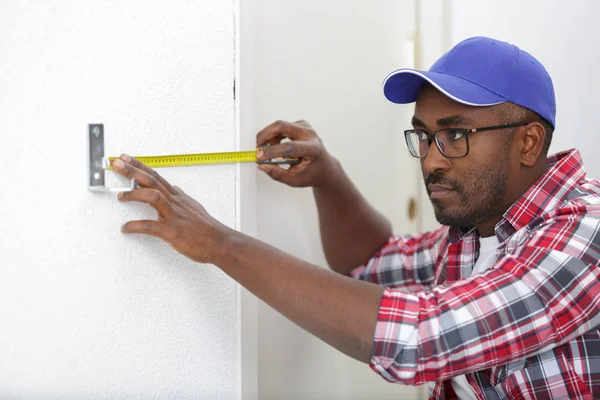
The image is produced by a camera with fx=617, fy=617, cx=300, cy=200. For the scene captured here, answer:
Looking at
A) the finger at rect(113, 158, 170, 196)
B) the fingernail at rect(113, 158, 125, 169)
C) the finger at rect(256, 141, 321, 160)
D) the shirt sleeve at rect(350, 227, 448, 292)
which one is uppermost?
the finger at rect(256, 141, 321, 160)

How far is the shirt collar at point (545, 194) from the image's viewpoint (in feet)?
4.41

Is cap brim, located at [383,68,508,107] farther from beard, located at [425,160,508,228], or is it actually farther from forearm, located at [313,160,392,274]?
forearm, located at [313,160,392,274]

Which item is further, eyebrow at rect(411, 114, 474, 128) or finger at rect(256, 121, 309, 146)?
finger at rect(256, 121, 309, 146)

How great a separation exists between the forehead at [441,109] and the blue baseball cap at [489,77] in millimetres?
25

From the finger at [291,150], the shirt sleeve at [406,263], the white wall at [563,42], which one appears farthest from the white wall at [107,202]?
the white wall at [563,42]

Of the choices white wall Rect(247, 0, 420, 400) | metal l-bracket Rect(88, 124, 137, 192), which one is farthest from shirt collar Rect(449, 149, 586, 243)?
metal l-bracket Rect(88, 124, 137, 192)

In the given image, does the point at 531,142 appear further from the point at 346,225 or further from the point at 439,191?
the point at 346,225

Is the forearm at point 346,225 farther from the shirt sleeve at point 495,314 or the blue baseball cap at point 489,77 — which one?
the shirt sleeve at point 495,314

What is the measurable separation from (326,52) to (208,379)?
97cm

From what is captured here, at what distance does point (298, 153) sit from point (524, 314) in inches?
26.4

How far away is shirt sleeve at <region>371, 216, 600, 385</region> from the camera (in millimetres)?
1100

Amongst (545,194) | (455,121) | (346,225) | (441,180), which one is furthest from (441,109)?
(346,225)

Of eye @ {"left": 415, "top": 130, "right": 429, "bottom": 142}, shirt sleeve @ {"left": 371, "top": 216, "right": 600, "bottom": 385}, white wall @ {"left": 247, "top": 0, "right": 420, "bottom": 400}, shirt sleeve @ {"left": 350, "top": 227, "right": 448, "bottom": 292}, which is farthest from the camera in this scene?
shirt sleeve @ {"left": 350, "top": 227, "right": 448, "bottom": 292}

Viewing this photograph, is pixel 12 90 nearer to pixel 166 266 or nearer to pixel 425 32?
pixel 166 266
